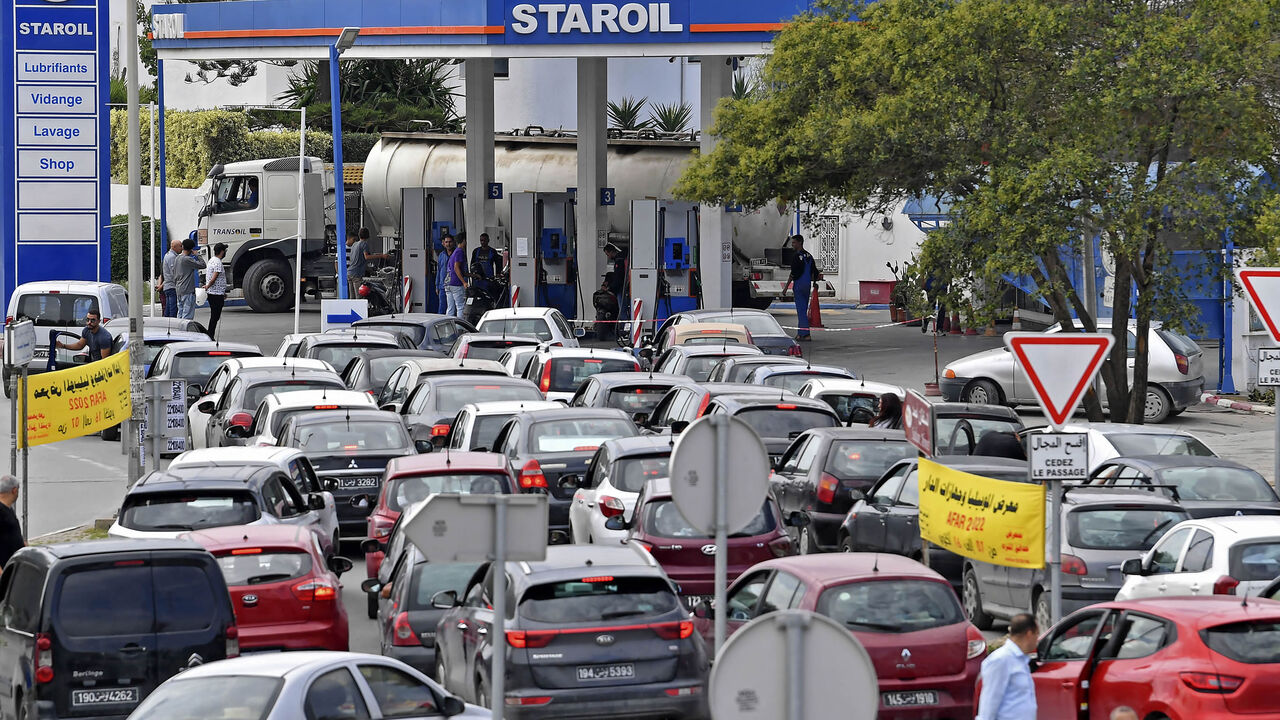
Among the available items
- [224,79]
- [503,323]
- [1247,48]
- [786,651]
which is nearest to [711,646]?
[786,651]

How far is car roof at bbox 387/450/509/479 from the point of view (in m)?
16.1

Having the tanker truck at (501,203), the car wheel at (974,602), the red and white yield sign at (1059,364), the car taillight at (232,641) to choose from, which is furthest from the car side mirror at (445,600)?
the tanker truck at (501,203)

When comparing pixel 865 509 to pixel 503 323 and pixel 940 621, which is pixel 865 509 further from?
pixel 503 323

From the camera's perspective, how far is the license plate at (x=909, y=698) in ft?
36.1

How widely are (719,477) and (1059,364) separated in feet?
9.81

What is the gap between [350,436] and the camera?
1892 cm

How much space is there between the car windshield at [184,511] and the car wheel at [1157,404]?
16.5 metres

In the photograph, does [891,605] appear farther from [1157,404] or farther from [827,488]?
[1157,404]

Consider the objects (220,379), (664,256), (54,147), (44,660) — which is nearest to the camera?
(44,660)

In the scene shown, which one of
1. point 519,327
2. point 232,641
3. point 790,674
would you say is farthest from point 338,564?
point 519,327

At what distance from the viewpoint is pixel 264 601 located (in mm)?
12734

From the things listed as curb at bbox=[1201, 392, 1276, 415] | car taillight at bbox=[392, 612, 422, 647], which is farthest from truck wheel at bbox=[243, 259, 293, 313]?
car taillight at bbox=[392, 612, 422, 647]

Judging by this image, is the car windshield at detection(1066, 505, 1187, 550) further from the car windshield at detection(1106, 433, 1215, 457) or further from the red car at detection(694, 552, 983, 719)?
the car windshield at detection(1106, 433, 1215, 457)

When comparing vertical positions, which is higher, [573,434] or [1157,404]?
[573,434]
